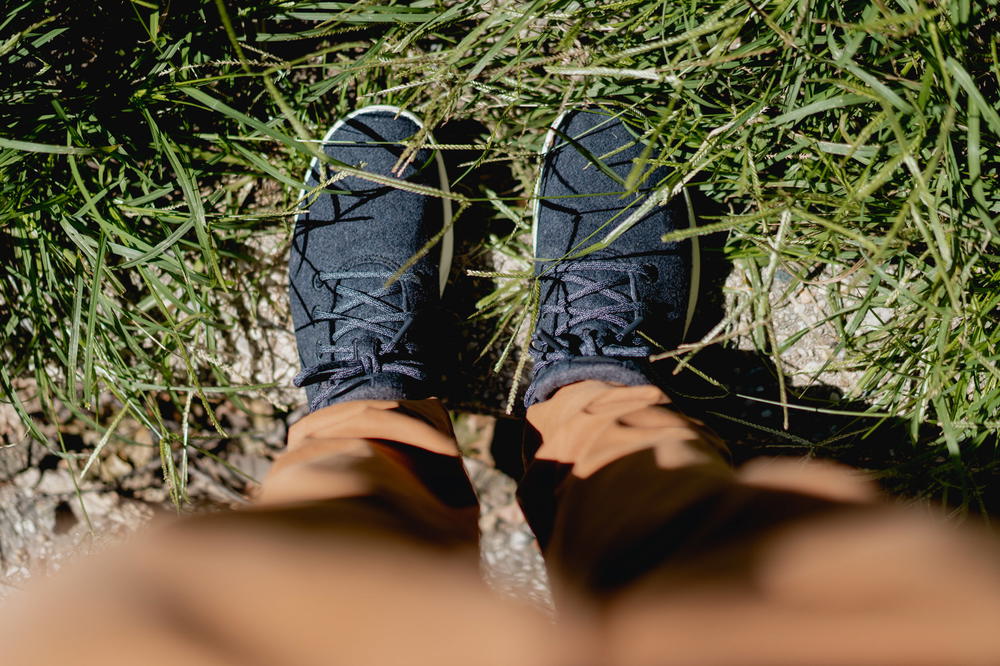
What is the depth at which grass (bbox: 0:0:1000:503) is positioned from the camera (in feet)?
2.60

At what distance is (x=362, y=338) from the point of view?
105cm

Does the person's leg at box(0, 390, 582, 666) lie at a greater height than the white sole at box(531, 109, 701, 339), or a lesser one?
lesser

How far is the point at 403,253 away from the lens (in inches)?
44.3

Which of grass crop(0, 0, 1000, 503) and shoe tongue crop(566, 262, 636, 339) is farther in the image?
shoe tongue crop(566, 262, 636, 339)

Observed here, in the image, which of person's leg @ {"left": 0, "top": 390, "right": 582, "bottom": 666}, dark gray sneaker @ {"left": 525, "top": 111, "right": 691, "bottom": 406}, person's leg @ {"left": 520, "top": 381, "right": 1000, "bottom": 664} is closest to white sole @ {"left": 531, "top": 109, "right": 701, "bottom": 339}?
dark gray sneaker @ {"left": 525, "top": 111, "right": 691, "bottom": 406}

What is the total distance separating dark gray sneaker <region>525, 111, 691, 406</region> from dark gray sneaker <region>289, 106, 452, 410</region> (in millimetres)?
197

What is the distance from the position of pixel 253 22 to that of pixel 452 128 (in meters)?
0.35

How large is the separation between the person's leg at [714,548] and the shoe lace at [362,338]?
250 millimetres

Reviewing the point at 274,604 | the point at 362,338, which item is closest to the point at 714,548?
the point at 274,604

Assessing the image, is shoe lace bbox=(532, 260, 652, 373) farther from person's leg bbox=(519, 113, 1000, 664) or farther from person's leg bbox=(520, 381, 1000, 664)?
person's leg bbox=(520, 381, 1000, 664)

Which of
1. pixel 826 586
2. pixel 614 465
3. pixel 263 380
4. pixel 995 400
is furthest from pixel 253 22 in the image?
pixel 995 400

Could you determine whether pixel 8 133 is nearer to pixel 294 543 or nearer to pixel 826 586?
pixel 294 543

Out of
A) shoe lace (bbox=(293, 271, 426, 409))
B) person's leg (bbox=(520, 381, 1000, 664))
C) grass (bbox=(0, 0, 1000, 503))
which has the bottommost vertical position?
person's leg (bbox=(520, 381, 1000, 664))

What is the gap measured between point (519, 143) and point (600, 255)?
24cm
